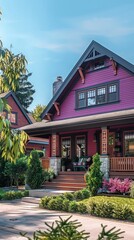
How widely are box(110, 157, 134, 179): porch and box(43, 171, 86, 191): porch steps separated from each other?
1.84m

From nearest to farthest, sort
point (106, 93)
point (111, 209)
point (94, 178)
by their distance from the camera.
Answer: point (111, 209) → point (94, 178) → point (106, 93)

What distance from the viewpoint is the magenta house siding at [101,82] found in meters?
17.5

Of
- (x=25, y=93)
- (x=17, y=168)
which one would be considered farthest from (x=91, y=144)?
(x=25, y=93)

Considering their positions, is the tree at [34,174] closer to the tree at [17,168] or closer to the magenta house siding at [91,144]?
the tree at [17,168]

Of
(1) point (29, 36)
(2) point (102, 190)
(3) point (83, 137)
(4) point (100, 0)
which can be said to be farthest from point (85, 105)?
(1) point (29, 36)

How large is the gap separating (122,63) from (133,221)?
10.3 metres

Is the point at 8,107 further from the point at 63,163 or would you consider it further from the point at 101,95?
the point at 63,163

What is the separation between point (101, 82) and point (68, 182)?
649 cm

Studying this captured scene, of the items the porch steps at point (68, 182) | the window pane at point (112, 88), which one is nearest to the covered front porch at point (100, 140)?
the porch steps at point (68, 182)

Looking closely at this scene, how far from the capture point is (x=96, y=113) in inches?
744

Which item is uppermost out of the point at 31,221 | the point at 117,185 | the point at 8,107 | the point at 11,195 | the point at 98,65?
the point at 98,65

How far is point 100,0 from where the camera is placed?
1218 centimetres

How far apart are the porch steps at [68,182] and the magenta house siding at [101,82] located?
411 cm

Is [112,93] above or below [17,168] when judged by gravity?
above
